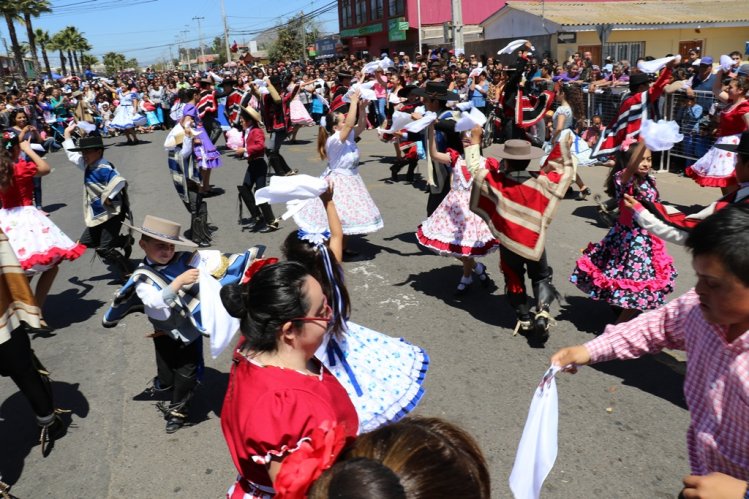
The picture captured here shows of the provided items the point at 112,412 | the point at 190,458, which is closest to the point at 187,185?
the point at 112,412

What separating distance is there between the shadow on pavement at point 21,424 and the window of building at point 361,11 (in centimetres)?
4830

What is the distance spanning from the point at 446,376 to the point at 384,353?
5.45ft

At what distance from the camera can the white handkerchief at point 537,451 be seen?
1.89m

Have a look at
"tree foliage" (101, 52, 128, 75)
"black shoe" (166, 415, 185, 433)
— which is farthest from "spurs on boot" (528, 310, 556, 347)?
"tree foliage" (101, 52, 128, 75)

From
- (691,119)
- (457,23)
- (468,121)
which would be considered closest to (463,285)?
(468,121)

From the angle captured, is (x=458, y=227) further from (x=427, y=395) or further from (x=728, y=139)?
(x=728, y=139)

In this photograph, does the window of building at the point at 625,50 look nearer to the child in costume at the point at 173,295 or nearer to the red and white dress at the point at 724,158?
the red and white dress at the point at 724,158

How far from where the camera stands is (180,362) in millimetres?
4145

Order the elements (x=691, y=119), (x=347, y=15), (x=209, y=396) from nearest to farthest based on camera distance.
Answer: (x=209, y=396) → (x=691, y=119) → (x=347, y=15)

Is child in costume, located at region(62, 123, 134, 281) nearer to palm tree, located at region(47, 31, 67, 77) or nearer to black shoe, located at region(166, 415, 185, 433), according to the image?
black shoe, located at region(166, 415, 185, 433)

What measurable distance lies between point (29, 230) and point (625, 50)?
26021 mm

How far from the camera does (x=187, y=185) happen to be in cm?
843

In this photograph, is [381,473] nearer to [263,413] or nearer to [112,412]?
[263,413]

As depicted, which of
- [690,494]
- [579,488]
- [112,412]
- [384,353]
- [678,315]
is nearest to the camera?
[690,494]
